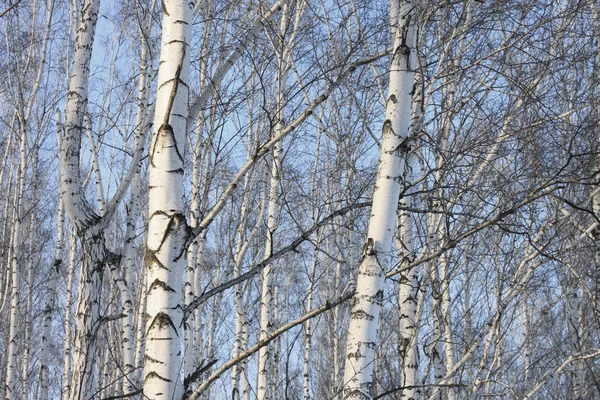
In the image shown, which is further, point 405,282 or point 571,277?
point 571,277

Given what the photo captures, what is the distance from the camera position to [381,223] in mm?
3160

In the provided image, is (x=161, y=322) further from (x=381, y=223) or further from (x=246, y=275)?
(x=381, y=223)

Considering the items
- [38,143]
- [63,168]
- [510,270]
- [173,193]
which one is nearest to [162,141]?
[173,193]

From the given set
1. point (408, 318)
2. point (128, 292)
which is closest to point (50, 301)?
point (128, 292)

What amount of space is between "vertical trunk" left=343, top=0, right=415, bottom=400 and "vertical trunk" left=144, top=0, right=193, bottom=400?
76 cm

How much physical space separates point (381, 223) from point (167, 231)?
95 centimetres

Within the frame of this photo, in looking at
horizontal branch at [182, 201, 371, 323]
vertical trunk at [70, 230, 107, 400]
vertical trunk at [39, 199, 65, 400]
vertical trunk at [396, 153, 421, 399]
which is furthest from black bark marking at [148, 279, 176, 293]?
vertical trunk at [39, 199, 65, 400]

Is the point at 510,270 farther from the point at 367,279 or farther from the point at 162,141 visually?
the point at 162,141

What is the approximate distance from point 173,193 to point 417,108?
192 cm

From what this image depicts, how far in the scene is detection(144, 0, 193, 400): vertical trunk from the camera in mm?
2680

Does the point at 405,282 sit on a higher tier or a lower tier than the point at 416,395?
higher

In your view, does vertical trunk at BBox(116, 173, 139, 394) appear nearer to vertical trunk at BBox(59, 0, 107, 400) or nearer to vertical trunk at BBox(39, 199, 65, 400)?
vertical trunk at BBox(59, 0, 107, 400)

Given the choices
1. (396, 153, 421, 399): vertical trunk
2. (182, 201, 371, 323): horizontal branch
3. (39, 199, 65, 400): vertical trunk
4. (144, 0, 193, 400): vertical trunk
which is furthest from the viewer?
(39, 199, 65, 400): vertical trunk

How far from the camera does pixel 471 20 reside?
3883 mm
